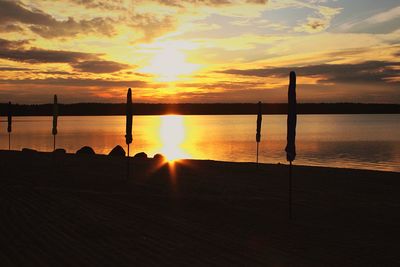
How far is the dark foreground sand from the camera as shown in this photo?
8133 millimetres

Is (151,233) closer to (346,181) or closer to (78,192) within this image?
(78,192)

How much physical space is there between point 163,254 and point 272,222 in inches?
148

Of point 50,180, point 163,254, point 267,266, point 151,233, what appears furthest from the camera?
point 50,180

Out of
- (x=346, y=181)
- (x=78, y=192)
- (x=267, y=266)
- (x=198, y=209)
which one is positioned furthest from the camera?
(x=346, y=181)

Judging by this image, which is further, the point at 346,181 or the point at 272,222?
the point at 346,181

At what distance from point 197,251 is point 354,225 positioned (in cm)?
454

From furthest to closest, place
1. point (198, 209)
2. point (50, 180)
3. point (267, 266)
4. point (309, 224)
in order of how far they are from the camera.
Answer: point (50, 180), point (198, 209), point (309, 224), point (267, 266)

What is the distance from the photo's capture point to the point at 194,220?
11000 millimetres

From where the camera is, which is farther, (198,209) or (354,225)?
(198,209)

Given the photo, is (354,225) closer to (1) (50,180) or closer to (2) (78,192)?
(2) (78,192)

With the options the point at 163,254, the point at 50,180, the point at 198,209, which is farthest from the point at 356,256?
the point at 50,180

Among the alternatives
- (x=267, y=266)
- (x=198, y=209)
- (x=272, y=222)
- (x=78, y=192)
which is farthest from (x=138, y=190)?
(x=267, y=266)

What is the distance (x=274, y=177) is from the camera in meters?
19.7

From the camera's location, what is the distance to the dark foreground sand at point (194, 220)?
813 centimetres
